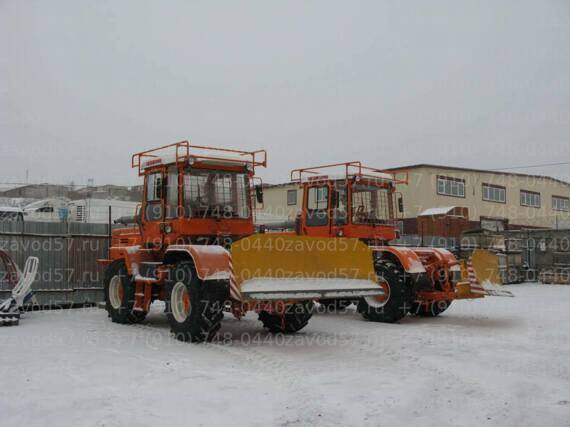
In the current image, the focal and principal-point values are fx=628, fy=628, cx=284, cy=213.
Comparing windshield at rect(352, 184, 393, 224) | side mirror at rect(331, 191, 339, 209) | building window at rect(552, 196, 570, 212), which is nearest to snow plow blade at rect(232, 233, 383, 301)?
windshield at rect(352, 184, 393, 224)

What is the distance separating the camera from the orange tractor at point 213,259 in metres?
8.70

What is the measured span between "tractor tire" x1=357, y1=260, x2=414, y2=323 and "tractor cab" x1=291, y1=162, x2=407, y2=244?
3.21 feet

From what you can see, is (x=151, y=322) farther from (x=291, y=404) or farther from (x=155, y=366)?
(x=291, y=404)

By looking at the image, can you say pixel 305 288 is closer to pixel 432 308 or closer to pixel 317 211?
pixel 317 211

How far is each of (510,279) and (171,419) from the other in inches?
788

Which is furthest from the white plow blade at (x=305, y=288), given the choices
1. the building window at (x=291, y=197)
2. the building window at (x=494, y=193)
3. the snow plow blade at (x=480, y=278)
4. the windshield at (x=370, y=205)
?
the building window at (x=494, y=193)

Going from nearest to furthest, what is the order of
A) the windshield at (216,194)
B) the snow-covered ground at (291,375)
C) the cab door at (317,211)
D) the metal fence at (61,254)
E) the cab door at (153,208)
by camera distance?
the snow-covered ground at (291,375) → the windshield at (216,194) → the cab door at (153,208) → the cab door at (317,211) → the metal fence at (61,254)

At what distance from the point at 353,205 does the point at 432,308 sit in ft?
8.50

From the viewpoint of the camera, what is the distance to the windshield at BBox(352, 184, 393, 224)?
41.5 ft

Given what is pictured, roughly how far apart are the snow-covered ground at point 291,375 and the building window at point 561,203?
35.3 m

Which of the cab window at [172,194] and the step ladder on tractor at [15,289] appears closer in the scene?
the cab window at [172,194]

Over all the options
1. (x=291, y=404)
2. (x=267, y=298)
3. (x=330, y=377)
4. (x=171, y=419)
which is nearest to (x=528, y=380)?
(x=330, y=377)

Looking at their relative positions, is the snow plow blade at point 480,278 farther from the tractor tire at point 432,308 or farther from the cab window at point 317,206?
the cab window at point 317,206

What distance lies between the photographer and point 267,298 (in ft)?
27.2
